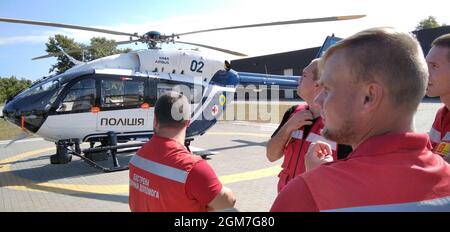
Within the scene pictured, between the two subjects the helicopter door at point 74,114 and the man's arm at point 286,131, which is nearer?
the man's arm at point 286,131

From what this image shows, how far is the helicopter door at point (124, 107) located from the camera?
8445 millimetres

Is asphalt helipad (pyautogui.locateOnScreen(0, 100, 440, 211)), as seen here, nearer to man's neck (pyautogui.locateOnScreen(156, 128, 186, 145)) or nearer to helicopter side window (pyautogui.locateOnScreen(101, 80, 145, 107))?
helicopter side window (pyautogui.locateOnScreen(101, 80, 145, 107))

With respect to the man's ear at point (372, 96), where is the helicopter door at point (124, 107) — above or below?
below

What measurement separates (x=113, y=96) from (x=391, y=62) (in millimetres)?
8153

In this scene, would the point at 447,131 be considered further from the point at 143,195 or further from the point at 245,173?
the point at 245,173

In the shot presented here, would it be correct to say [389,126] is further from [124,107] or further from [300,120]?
[124,107]

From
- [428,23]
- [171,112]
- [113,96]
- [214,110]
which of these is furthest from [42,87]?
[428,23]

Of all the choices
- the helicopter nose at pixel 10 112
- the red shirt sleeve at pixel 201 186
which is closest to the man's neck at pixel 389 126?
the red shirt sleeve at pixel 201 186

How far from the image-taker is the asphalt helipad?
5.88 metres

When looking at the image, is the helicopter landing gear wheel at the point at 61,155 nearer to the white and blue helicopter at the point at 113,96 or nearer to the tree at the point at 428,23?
the white and blue helicopter at the point at 113,96

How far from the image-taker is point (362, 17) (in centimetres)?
654

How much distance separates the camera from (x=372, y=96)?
1.06m

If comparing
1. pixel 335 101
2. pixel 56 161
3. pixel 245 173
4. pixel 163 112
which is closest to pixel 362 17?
pixel 245 173

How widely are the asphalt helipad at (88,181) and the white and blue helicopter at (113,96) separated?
1.68 ft
